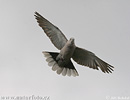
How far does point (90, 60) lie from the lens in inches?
359

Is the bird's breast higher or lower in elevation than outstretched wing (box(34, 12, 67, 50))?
lower

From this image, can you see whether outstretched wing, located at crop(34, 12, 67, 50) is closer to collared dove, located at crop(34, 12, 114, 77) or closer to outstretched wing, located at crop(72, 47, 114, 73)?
collared dove, located at crop(34, 12, 114, 77)

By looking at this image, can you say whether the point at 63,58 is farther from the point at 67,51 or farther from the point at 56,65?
the point at 56,65

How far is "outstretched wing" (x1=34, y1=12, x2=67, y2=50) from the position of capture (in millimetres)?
8828

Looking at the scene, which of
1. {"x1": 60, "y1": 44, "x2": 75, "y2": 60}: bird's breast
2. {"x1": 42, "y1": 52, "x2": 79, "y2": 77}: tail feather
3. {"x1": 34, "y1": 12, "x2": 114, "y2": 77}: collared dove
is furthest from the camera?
{"x1": 42, "y1": 52, "x2": 79, "y2": 77}: tail feather

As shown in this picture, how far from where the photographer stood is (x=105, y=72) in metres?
9.10

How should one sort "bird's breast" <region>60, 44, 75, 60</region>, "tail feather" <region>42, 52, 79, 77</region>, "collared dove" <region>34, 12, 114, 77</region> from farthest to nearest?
"tail feather" <region>42, 52, 79, 77</region>, "collared dove" <region>34, 12, 114, 77</region>, "bird's breast" <region>60, 44, 75, 60</region>

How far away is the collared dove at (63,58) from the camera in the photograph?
8805 millimetres

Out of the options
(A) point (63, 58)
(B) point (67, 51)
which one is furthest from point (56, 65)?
(B) point (67, 51)

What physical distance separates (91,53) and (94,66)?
54 cm

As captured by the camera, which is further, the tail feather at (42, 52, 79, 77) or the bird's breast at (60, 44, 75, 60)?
the tail feather at (42, 52, 79, 77)

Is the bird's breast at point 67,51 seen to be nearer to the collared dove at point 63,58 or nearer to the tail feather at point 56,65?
the collared dove at point 63,58

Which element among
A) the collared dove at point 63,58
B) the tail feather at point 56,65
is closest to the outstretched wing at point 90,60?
the collared dove at point 63,58

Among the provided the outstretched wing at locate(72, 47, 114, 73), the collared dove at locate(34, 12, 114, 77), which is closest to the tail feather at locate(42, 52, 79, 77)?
the collared dove at locate(34, 12, 114, 77)
